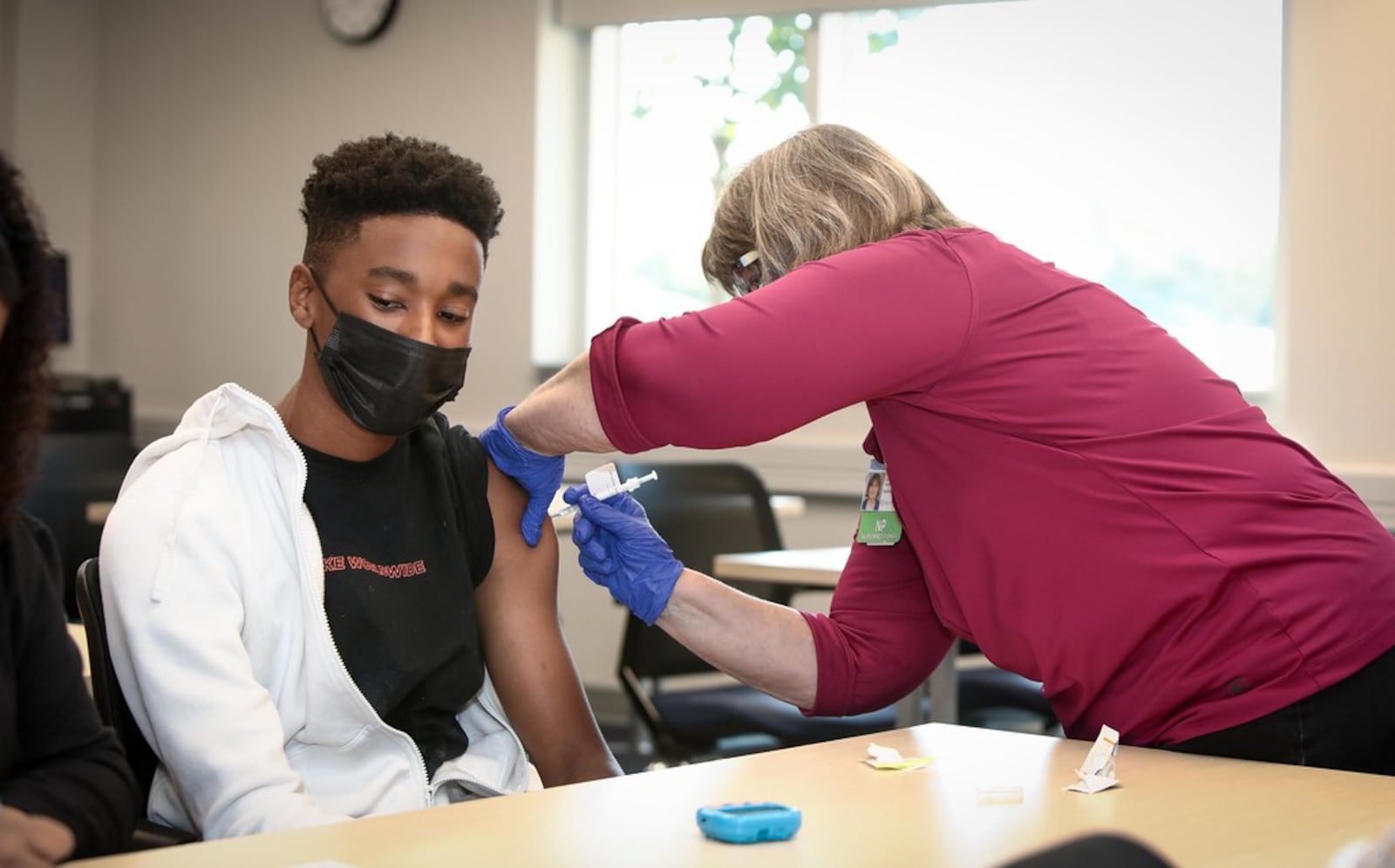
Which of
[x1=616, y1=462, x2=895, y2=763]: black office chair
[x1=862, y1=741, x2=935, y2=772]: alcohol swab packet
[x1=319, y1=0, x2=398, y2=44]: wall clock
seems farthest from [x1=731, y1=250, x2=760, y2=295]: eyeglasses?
[x1=319, y1=0, x2=398, y2=44]: wall clock

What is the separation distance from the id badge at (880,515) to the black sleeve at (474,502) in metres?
0.45

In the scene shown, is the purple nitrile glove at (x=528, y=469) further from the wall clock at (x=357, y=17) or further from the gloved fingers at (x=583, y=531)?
the wall clock at (x=357, y=17)

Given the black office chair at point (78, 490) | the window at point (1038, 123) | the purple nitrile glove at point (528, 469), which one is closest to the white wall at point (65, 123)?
the window at point (1038, 123)

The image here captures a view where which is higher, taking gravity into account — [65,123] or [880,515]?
[65,123]

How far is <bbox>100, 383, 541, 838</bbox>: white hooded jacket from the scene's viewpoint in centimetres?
136

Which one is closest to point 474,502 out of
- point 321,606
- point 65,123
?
point 321,606

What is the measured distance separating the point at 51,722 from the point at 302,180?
4271 millimetres

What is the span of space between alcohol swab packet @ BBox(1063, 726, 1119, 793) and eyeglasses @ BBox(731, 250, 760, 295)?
685 mm

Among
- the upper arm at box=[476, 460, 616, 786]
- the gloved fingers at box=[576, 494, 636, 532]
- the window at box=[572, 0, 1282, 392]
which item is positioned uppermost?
the window at box=[572, 0, 1282, 392]

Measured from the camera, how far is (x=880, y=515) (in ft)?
5.91

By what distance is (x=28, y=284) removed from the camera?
120 centimetres

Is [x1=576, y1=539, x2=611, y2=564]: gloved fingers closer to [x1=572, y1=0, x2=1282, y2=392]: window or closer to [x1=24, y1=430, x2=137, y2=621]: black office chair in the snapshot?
[x1=24, y1=430, x2=137, y2=621]: black office chair

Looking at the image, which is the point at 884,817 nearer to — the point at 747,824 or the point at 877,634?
the point at 747,824

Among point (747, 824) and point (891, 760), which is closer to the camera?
point (747, 824)
